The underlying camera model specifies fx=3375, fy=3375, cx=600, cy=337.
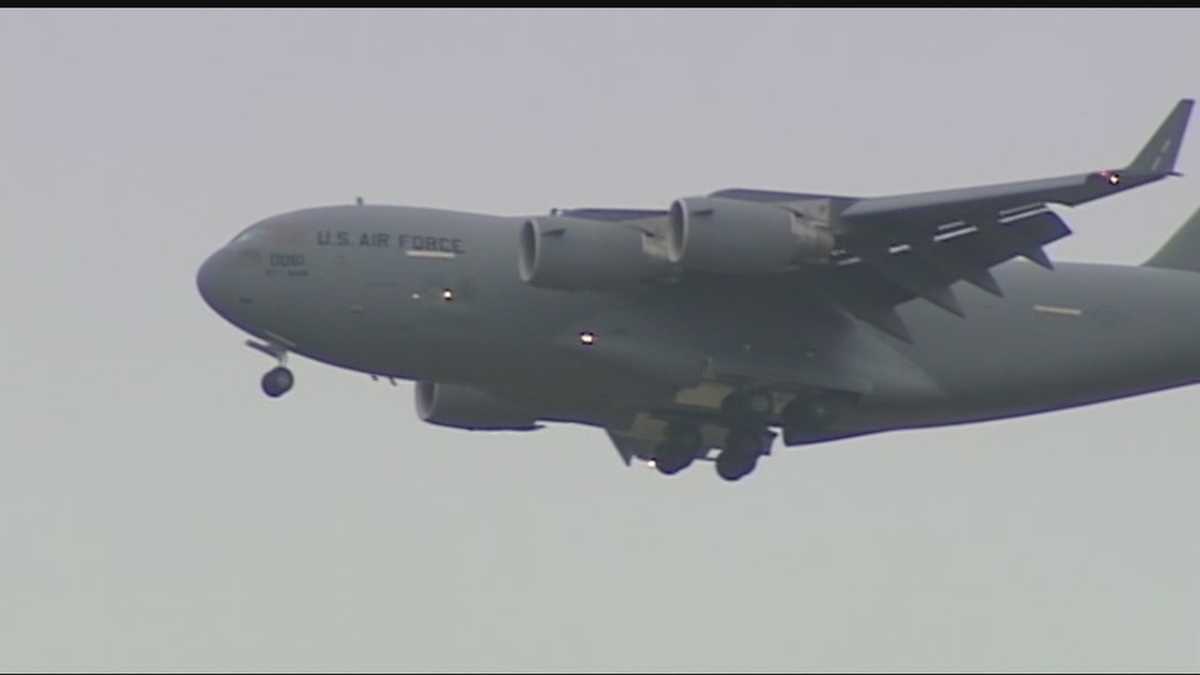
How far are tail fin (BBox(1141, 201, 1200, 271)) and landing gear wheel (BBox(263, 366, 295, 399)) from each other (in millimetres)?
9503

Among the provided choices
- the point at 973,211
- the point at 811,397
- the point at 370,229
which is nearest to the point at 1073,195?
the point at 973,211

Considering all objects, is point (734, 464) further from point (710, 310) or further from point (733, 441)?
point (710, 310)

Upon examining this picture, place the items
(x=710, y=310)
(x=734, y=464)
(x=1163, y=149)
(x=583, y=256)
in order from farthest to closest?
1. (x=734, y=464)
2. (x=710, y=310)
3. (x=583, y=256)
4. (x=1163, y=149)

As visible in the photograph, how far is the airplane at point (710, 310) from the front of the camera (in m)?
32.0

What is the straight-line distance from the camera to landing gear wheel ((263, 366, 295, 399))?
3341cm

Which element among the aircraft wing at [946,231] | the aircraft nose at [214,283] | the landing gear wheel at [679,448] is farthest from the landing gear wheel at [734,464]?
the aircraft nose at [214,283]

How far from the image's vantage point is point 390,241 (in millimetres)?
32781

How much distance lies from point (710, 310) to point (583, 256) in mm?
1833

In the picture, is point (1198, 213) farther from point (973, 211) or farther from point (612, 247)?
point (612, 247)

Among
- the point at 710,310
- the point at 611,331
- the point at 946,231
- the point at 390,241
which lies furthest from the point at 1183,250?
the point at 390,241

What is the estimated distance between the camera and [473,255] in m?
32.7

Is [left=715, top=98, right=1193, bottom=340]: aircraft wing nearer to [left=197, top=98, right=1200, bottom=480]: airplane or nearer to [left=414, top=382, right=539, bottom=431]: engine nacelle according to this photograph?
[left=197, top=98, right=1200, bottom=480]: airplane

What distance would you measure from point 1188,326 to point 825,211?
4939 millimetres

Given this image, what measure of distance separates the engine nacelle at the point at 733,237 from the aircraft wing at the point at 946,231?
0.47 meters
